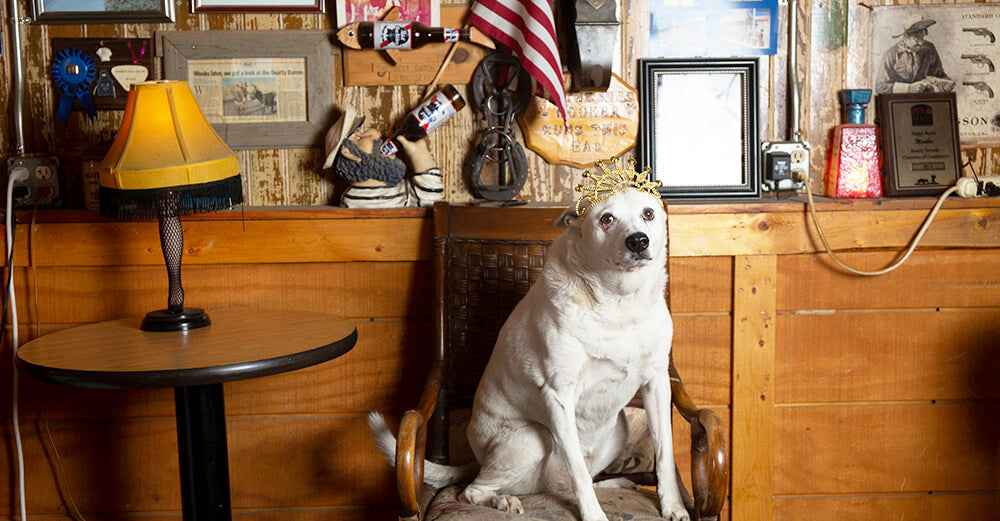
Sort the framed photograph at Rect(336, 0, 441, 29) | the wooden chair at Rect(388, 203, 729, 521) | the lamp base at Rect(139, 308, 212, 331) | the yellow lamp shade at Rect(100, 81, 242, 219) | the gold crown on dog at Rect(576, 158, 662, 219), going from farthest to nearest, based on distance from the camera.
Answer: the framed photograph at Rect(336, 0, 441, 29)
the wooden chair at Rect(388, 203, 729, 521)
the lamp base at Rect(139, 308, 212, 331)
the yellow lamp shade at Rect(100, 81, 242, 219)
the gold crown on dog at Rect(576, 158, 662, 219)

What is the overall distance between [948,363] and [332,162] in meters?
1.96

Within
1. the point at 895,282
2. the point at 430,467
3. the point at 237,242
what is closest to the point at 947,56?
the point at 895,282

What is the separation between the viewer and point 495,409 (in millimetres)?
1891

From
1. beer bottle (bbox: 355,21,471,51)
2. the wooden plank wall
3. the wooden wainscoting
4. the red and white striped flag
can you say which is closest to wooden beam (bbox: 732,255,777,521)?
the wooden wainscoting

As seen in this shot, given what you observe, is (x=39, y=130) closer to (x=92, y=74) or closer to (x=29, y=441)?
(x=92, y=74)

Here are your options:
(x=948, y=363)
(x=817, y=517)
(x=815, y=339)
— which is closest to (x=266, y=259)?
(x=815, y=339)

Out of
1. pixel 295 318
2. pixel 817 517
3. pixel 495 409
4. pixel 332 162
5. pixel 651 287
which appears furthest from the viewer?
pixel 817 517

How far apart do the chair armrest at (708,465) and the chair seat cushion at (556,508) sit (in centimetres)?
11

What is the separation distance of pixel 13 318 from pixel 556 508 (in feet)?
5.70

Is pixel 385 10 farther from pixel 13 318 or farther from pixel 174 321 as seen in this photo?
pixel 13 318

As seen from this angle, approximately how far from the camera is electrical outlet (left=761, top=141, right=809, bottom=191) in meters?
2.45

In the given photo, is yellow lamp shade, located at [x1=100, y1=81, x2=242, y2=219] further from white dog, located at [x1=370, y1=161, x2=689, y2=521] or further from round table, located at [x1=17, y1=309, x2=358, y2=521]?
white dog, located at [x1=370, y1=161, x2=689, y2=521]

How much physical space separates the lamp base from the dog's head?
1.06 m

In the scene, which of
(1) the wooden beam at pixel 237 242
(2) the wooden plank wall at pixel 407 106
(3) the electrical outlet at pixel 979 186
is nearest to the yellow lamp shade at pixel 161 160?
(1) the wooden beam at pixel 237 242
